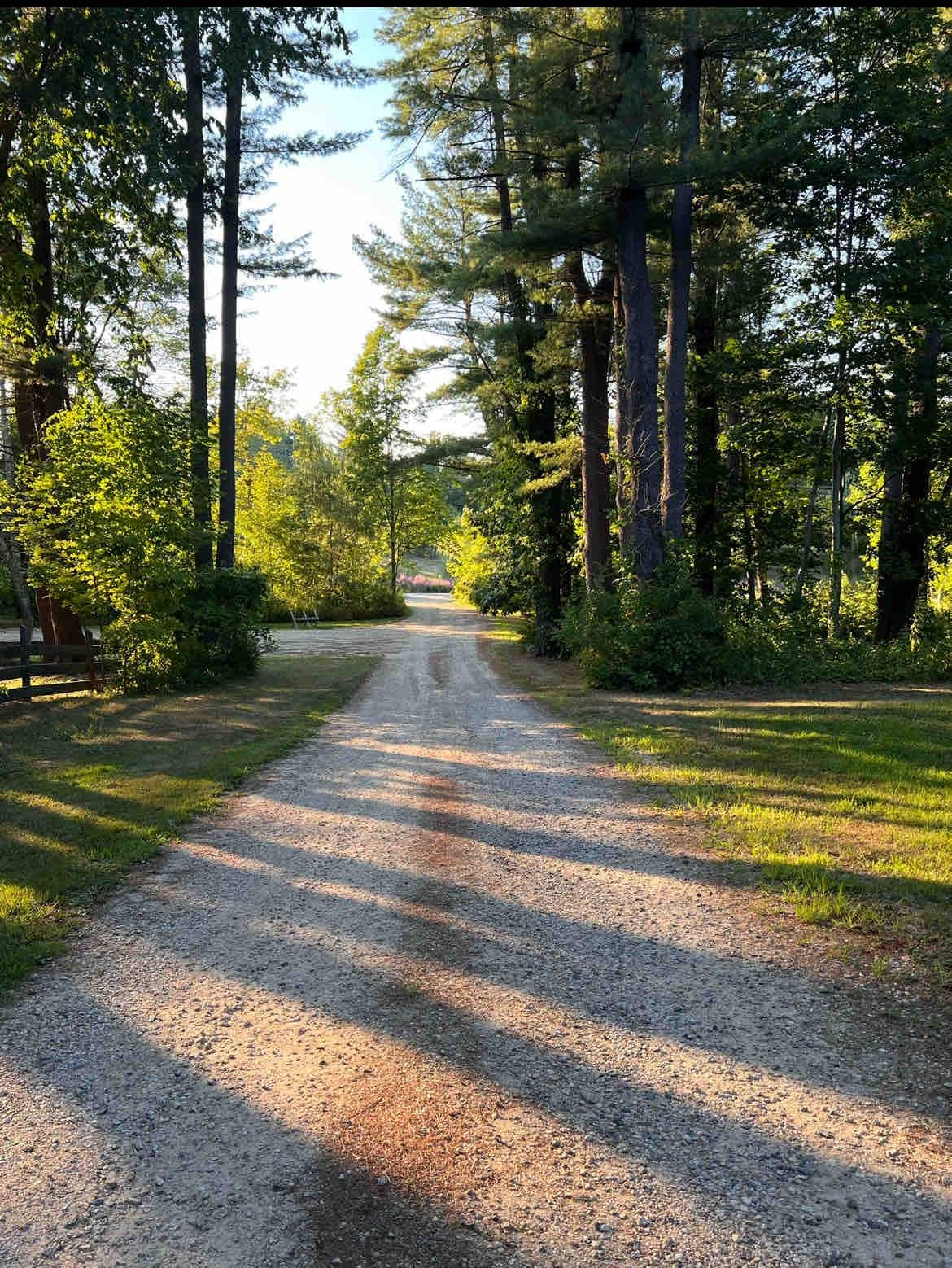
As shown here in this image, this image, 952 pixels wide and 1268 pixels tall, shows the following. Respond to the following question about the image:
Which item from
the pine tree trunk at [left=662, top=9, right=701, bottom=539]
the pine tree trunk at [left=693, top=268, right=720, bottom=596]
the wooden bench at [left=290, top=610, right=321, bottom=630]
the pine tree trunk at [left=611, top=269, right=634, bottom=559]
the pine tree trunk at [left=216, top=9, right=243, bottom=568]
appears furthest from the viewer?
the wooden bench at [left=290, top=610, right=321, bottom=630]

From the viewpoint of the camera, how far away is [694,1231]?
206 cm

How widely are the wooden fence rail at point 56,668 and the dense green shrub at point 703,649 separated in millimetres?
8012

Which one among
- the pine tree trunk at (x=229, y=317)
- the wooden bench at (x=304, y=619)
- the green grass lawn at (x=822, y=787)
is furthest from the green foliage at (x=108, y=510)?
the wooden bench at (x=304, y=619)

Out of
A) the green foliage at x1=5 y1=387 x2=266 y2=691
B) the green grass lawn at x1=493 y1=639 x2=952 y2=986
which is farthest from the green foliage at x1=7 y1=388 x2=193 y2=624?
the green grass lawn at x1=493 y1=639 x2=952 y2=986

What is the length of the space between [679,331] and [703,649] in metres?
5.10

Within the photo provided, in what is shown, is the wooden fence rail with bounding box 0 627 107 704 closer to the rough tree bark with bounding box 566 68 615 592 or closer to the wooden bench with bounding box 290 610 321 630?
the rough tree bark with bounding box 566 68 615 592

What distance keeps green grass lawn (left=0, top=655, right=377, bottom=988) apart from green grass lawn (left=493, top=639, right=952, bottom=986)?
12.5 ft

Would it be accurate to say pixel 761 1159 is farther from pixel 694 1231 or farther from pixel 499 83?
pixel 499 83

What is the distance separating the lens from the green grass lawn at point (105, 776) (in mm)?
4297

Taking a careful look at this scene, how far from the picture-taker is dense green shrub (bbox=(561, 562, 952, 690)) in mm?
11211

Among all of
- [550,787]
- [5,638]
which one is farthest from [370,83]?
[5,638]

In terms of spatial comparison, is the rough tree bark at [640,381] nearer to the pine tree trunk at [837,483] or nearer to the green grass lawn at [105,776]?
the pine tree trunk at [837,483]

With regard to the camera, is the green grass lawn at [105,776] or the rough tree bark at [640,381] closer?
the green grass lawn at [105,776]

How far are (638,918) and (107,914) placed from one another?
294cm
